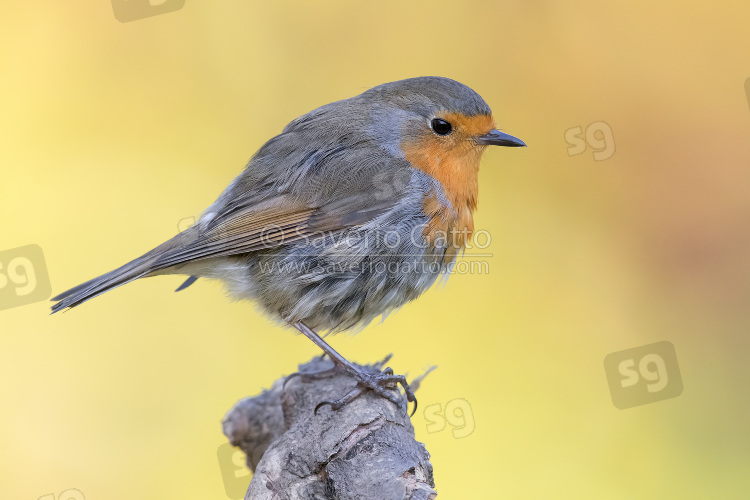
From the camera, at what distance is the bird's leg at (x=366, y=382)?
3.01 meters

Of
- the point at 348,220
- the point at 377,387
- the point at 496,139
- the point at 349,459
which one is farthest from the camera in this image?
the point at 496,139

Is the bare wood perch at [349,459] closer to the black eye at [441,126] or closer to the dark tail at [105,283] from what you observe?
the dark tail at [105,283]

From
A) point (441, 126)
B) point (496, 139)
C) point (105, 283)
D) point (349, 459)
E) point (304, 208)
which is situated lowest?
point (349, 459)

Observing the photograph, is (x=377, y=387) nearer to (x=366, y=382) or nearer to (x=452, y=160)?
(x=366, y=382)

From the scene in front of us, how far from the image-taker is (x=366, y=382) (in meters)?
3.10

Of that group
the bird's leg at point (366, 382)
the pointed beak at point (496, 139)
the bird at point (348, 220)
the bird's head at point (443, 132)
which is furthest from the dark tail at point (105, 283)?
the pointed beak at point (496, 139)

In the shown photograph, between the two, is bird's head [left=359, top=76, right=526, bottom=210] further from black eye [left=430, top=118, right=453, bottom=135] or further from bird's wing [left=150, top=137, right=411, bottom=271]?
bird's wing [left=150, top=137, right=411, bottom=271]

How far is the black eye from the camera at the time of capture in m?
3.40

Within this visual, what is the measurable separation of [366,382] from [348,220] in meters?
0.68

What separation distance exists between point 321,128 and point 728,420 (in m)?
2.79

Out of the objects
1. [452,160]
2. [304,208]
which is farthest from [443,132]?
[304,208]

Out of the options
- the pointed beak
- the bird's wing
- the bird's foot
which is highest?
the pointed beak

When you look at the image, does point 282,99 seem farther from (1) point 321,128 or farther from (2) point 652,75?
(2) point 652,75

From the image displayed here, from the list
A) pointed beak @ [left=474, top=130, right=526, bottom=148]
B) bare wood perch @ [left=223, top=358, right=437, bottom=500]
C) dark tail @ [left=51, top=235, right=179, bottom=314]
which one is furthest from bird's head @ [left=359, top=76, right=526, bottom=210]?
dark tail @ [left=51, top=235, right=179, bottom=314]
